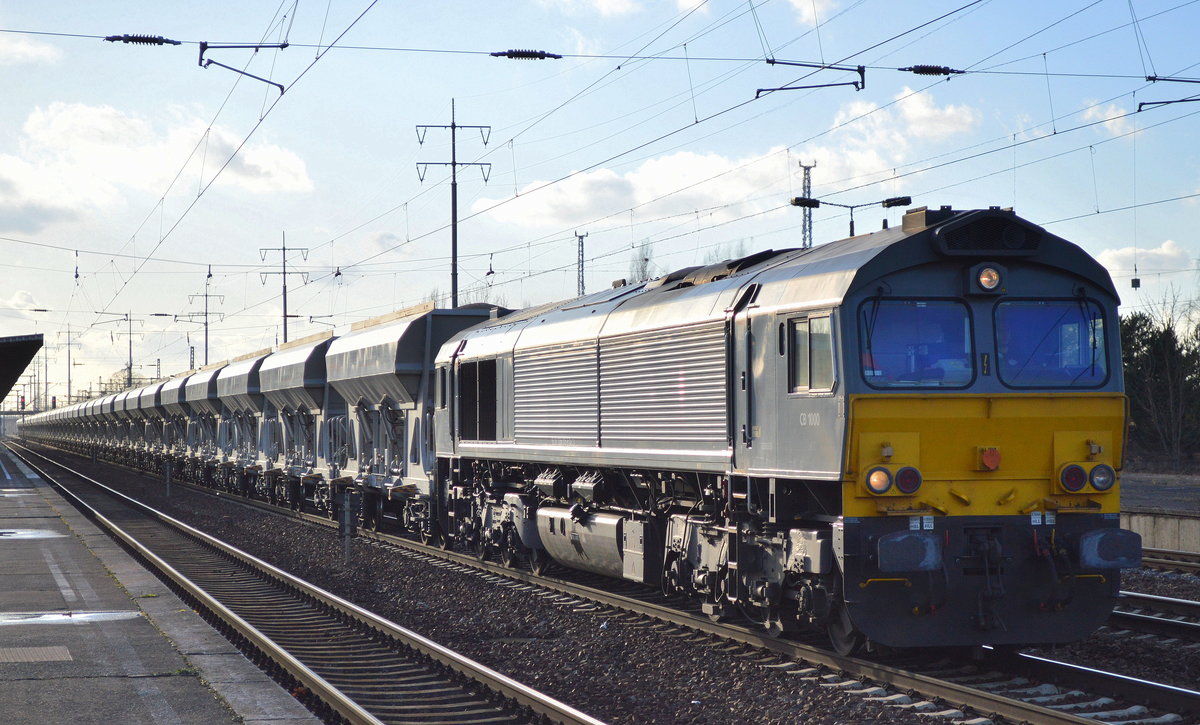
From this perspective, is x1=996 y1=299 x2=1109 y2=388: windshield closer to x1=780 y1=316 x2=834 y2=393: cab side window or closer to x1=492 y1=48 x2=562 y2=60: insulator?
x1=780 y1=316 x2=834 y2=393: cab side window

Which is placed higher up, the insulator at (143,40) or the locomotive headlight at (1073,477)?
the insulator at (143,40)

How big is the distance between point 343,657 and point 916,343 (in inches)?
259

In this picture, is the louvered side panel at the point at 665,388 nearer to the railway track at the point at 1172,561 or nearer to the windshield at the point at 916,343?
the windshield at the point at 916,343

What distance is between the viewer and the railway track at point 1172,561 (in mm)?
18172

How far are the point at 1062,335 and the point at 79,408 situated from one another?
92540 mm

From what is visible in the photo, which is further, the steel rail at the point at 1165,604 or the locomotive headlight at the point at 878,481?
the steel rail at the point at 1165,604

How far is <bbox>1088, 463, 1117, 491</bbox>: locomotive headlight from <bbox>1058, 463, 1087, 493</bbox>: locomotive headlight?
9 centimetres

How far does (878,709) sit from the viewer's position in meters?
9.50

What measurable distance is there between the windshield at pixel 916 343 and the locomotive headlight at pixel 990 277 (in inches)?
10.8

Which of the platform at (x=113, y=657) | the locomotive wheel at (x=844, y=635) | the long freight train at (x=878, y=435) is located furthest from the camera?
the locomotive wheel at (x=844, y=635)

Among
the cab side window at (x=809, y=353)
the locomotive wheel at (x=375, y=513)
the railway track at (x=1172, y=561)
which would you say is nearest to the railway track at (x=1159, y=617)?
the railway track at (x=1172, y=561)

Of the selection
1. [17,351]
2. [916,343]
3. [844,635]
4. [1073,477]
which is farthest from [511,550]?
[17,351]

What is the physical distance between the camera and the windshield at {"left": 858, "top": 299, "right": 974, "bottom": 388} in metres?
10.5

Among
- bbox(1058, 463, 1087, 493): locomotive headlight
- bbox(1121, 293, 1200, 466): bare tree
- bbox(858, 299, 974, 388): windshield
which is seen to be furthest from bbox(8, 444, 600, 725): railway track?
bbox(1121, 293, 1200, 466): bare tree
